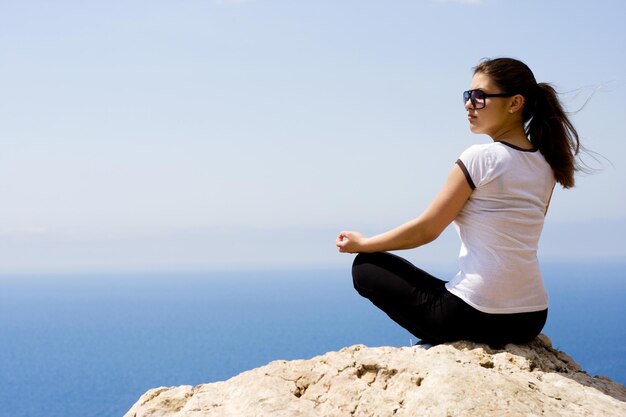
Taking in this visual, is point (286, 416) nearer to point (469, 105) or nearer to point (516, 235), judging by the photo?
point (516, 235)

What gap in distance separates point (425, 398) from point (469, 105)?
1947mm

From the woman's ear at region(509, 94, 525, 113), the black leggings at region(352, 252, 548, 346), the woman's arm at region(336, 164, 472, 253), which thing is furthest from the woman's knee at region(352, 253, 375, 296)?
the woman's ear at region(509, 94, 525, 113)

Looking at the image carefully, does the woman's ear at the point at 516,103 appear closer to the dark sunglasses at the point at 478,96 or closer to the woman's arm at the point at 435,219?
the dark sunglasses at the point at 478,96

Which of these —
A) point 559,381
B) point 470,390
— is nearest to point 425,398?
point 470,390

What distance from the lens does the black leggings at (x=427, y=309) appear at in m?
4.57

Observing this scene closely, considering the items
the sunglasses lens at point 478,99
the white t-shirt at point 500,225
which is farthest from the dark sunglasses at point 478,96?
the white t-shirt at point 500,225

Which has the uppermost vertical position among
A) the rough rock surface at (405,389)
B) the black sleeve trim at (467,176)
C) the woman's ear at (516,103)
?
the woman's ear at (516,103)

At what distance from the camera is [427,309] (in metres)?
4.62

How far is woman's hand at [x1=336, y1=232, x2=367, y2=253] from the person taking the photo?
15.7ft

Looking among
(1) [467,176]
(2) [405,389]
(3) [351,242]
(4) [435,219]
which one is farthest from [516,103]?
(2) [405,389]

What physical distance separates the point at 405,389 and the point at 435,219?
3.48 ft

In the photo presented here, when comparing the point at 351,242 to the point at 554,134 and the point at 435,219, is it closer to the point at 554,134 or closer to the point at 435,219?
the point at 435,219

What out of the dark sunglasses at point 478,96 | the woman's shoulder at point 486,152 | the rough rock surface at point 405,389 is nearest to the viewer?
the rough rock surface at point 405,389

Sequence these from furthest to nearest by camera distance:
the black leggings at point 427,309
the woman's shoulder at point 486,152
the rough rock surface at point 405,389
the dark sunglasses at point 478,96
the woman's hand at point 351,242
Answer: the woman's hand at point 351,242, the dark sunglasses at point 478,96, the black leggings at point 427,309, the woman's shoulder at point 486,152, the rough rock surface at point 405,389
